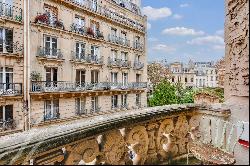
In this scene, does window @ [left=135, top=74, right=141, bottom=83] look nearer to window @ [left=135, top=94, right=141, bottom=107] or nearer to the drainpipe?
window @ [left=135, top=94, right=141, bottom=107]

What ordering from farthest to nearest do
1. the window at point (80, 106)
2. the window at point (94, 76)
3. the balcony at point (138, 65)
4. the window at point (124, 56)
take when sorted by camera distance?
the balcony at point (138, 65)
the window at point (124, 56)
the window at point (94, 76)
the window at point (80, 106)

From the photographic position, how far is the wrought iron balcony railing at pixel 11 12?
20.7 meters

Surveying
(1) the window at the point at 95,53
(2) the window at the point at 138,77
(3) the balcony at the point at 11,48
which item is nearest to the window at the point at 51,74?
(3) the balcony at the point at 11,48

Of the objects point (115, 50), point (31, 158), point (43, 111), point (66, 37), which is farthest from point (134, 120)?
point (115, 50)

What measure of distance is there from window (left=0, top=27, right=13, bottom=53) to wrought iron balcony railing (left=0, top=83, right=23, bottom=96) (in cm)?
264

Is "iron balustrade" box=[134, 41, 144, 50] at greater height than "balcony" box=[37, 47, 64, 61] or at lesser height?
greater

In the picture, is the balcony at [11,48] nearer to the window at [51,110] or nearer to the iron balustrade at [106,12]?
the window at [51,110]

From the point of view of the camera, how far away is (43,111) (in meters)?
22.7

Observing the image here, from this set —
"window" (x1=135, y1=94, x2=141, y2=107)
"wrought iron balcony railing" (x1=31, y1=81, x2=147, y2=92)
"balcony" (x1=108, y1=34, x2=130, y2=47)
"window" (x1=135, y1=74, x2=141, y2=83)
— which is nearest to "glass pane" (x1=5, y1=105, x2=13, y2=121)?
"wrought iron balcony railing" (x1=31, y1=81, x2=147, y2=92)

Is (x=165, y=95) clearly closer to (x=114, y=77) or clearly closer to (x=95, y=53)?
(x=114, y=77)

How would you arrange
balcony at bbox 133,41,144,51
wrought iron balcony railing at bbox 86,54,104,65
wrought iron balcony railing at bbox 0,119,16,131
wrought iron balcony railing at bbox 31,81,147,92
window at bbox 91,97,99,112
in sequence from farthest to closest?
balcony at bbox 133,41,144,51, window at bbox 91,97,99,112, wrought iron balcony railing at bbox 86,54,104,65, wrought iron balcony railing at bbox 31,81,147,92, wrought iron balcony railing at bbox 0,119,16,131

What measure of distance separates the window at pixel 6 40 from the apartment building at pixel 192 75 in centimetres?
7245

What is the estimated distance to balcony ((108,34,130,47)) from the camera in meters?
31.6

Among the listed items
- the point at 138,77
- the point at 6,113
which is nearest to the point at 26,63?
the point at 6,113
